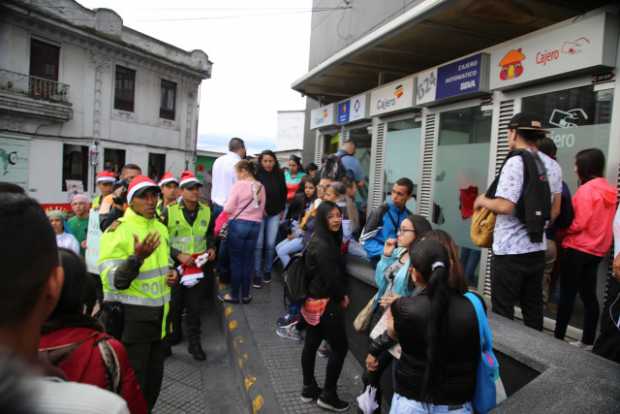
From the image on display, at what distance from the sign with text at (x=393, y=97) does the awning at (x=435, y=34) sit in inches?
17.0

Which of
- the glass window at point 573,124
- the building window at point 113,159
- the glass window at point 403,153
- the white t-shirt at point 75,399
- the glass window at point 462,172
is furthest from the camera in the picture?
the building window at point 113,159

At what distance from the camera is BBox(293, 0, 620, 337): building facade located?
4.20 meters

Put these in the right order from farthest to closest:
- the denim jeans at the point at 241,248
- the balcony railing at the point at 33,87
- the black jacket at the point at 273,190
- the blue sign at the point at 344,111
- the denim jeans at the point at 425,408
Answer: the balcony railing at the point at 33,87, the blue sign at the point at 344,111, the black jacket at the point at 273,190, the denim jeans at the point at 241,248, the denim jeans at the point at 425,408

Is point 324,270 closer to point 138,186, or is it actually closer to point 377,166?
point 138,186

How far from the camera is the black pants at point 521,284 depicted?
10.9 feet

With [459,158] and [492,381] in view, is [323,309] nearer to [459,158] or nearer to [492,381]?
[492,381]

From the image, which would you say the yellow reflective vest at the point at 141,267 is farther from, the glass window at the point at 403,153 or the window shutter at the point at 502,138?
the glass window at the point at 403,153

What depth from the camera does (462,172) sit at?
19.7 feet

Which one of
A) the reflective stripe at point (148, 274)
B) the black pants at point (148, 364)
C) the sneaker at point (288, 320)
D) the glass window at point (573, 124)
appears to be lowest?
the sneaker at point (288, 320)

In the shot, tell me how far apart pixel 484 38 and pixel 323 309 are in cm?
470

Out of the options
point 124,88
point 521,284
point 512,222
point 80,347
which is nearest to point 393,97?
point 512,222

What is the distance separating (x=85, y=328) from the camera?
1719 mm

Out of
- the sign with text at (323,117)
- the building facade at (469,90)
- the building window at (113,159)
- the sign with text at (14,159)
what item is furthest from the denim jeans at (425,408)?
the building window at (113,159)

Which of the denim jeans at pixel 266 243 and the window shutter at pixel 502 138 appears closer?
the window shutter at pixel 502 138
